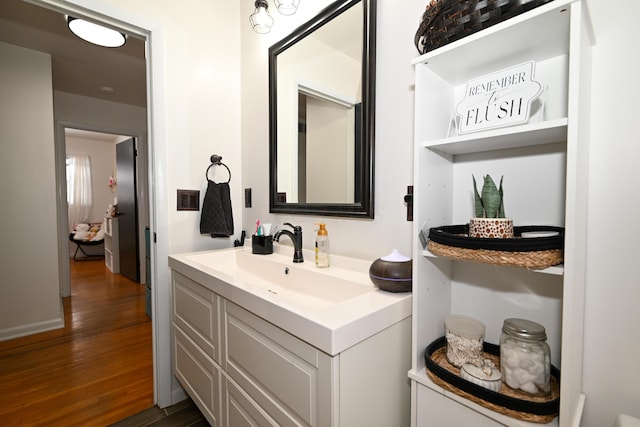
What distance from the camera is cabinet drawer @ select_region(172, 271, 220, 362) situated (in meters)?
1.21

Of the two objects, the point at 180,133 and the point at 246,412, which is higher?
the point at 180,133

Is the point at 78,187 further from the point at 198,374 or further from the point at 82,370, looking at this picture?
the point at 198,374

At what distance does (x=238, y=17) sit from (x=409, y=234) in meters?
1.94

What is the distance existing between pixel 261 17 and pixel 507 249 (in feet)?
5.57

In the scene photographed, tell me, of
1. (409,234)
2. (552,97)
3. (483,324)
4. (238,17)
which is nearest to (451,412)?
(483,324)

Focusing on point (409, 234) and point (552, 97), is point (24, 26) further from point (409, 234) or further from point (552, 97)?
point (552, 97)

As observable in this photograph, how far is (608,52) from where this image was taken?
28.1 inches

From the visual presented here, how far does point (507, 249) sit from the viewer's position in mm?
667

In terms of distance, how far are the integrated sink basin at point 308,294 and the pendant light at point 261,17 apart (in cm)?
130

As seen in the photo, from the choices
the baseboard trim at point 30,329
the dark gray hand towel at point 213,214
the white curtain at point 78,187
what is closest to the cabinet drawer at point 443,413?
the dark gray hand towel at point 213,214

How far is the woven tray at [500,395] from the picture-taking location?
647 mm

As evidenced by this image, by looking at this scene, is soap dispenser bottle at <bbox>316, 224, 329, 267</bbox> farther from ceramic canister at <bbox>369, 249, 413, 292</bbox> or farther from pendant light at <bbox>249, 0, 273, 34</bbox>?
pendant light at <bbox>249, 0, 273, 34</bbox>

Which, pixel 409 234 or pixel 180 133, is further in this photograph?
pixel 180 133

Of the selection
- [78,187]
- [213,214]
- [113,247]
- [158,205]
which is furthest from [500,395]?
[78,187]
